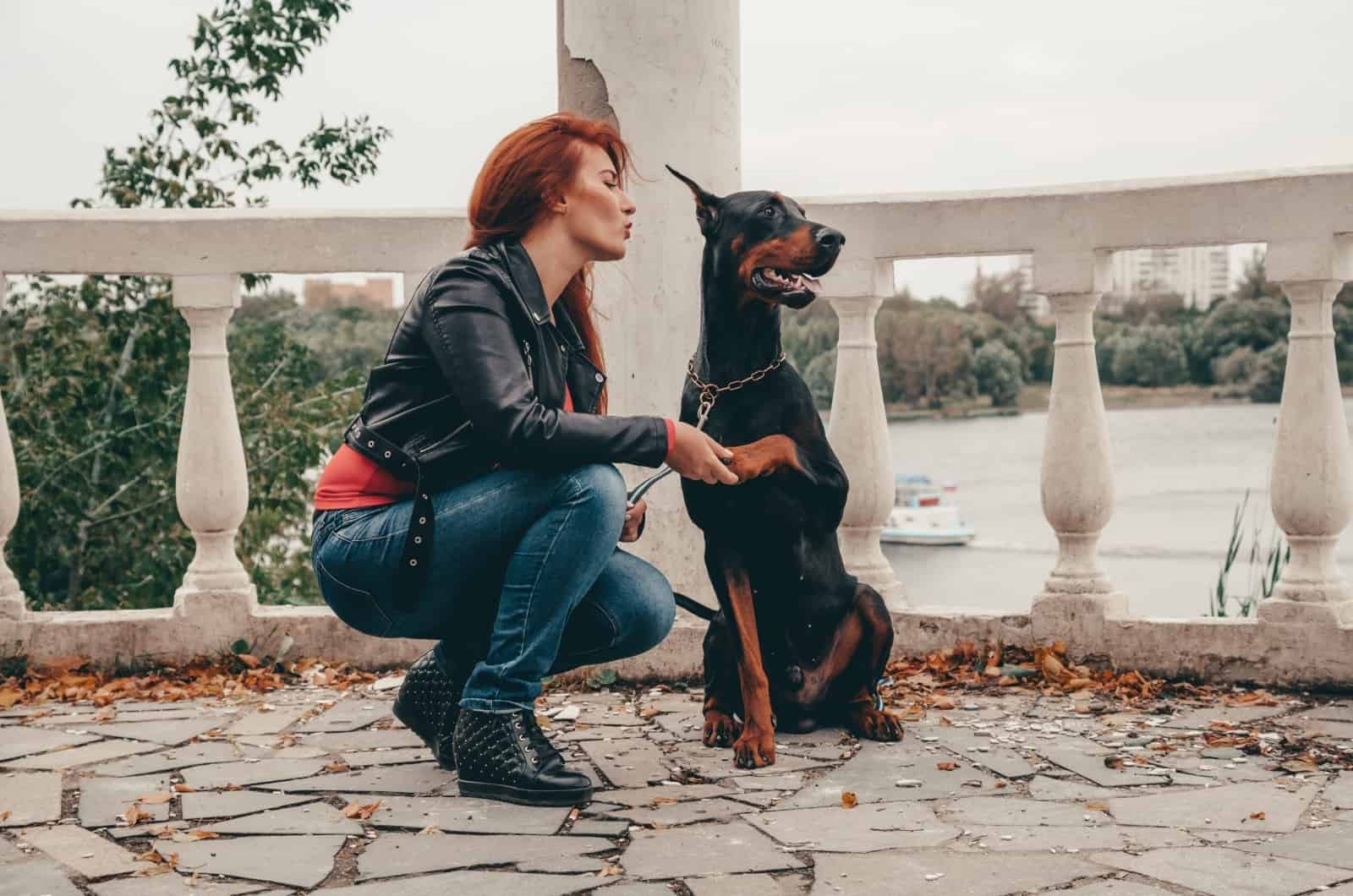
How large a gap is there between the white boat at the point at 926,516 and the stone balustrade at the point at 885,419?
630 inches

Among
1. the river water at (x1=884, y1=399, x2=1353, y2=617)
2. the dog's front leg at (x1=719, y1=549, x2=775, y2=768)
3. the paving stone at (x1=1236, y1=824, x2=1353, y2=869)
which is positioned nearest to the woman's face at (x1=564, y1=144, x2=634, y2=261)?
the dog's front leg at (x1=719, y1=549, x2=775, y2=768)

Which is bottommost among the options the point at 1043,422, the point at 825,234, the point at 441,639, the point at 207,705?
the point at 207,705

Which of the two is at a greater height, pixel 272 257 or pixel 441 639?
pixel 272 257

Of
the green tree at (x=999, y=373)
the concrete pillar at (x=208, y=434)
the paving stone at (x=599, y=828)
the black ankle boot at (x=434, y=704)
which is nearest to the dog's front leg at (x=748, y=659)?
the paving stone at (x=599, y=828)

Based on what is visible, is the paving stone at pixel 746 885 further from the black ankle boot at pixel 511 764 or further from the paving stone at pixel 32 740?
the paving stone at pixel 32 740

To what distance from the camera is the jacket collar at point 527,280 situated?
3.34 m

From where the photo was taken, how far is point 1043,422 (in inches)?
184

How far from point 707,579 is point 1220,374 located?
10.3 feet

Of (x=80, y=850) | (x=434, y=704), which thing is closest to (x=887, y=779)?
(x=434, y=704)

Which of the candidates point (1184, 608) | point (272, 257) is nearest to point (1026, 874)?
point (272, 257)

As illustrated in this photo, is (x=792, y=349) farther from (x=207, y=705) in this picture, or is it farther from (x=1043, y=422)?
(x=207, y=705)

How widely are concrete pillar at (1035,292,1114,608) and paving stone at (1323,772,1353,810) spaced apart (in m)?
1.24

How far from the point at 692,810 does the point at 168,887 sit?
107cm

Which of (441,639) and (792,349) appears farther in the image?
(792,349)
